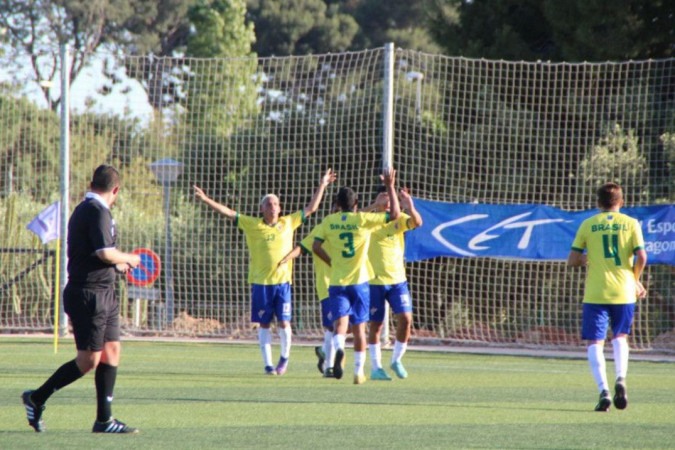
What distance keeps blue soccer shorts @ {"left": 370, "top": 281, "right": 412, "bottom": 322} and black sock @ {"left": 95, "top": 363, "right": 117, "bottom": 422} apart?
213 inches

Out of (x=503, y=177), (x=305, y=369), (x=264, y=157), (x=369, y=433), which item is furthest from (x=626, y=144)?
(x=369, y=433)

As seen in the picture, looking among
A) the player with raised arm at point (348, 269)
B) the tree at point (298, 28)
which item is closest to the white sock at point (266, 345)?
the player with raised arm at point (348, 269)

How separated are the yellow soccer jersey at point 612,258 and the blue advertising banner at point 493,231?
8110mm

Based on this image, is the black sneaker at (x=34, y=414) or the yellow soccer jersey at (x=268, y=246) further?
the yellow soccer jersey at (x=268, y=246)

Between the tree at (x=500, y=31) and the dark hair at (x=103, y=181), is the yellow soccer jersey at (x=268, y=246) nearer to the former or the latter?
the dark hair at (x=103, y=181)

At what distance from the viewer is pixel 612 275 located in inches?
408

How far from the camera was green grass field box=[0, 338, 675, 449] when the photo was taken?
25.6 feet

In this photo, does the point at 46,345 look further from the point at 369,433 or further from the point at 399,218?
the point at 369,433

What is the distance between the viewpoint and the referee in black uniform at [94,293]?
796 centimetres

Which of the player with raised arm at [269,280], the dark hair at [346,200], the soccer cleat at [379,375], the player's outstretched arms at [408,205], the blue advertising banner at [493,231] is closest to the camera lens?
the player's outstretched arms at [408,205]

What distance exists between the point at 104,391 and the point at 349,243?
4955mm

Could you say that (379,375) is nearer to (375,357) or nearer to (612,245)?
(375,357)

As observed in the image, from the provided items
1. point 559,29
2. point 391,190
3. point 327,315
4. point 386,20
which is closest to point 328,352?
point 327,315

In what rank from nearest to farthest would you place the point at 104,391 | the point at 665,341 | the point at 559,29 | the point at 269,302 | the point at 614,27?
the point at 104,391
the point at 269,302
the point at 665,341
the point at 614,27
the point at 559,29
